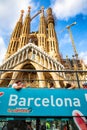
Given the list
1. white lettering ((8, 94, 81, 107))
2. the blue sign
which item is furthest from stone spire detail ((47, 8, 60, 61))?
white lettering ((8, 94, 81, 107))

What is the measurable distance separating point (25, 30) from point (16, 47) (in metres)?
8.04

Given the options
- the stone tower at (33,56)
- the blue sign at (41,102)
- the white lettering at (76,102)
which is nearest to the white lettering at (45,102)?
the blue sign at (41,102)

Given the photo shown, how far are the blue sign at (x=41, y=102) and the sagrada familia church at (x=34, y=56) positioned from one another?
15192 mm

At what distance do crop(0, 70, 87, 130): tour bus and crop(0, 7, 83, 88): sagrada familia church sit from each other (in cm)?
1520

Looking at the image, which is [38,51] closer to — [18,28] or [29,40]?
[29,40]

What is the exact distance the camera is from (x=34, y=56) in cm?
3459

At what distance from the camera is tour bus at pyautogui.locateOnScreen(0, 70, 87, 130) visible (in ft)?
11.4

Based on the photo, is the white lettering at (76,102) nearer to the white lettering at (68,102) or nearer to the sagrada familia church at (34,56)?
the white lettering at (68,102)

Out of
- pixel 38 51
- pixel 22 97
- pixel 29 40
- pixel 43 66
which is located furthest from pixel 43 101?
pixel 29 40

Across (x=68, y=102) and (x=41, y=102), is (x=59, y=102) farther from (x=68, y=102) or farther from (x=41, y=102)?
(x=41, y=102)

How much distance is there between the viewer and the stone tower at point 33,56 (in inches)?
1162

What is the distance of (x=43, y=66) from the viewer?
3216 cm

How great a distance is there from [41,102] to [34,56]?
3112 cm

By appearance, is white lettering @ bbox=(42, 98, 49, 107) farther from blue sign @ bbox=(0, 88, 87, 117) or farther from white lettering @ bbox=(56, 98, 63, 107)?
white lettering @ bbox=(56, 98, 63, 107)
